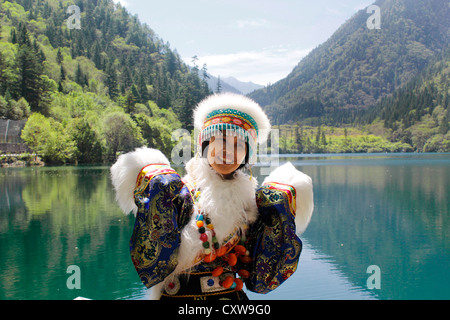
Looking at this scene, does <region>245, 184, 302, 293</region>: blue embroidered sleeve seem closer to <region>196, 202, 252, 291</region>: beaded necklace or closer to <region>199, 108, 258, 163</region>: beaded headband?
<region>196, 202, 252, 291</region>: beaded necklace

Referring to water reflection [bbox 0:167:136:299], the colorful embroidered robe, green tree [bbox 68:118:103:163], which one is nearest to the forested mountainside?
green tree [bbox 68:118:103:163]

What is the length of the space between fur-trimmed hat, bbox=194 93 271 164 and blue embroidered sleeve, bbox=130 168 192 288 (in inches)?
11.2

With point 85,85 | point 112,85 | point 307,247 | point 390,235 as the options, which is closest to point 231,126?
point 307,247

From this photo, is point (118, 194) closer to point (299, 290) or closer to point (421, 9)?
point (299, 290)

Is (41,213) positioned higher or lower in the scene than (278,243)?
lower

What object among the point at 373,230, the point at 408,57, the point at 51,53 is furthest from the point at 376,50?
the point at 373,230

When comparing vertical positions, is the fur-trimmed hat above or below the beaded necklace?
above

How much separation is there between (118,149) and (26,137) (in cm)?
977

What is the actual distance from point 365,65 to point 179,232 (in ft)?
605

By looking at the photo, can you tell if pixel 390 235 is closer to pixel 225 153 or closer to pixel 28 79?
pixel 225 153

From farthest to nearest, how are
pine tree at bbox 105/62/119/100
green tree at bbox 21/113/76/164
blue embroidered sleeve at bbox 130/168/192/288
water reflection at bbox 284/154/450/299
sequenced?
pine tree at bbox 105/62/119/100 < green tree at bbox 21/113/76/164 < water reflection at bbox 284/154/450/299 < blue embroidered sleeve at bbox 130/168/192/288

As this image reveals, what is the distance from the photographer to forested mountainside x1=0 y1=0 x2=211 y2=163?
4041 cm

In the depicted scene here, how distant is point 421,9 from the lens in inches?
7170
